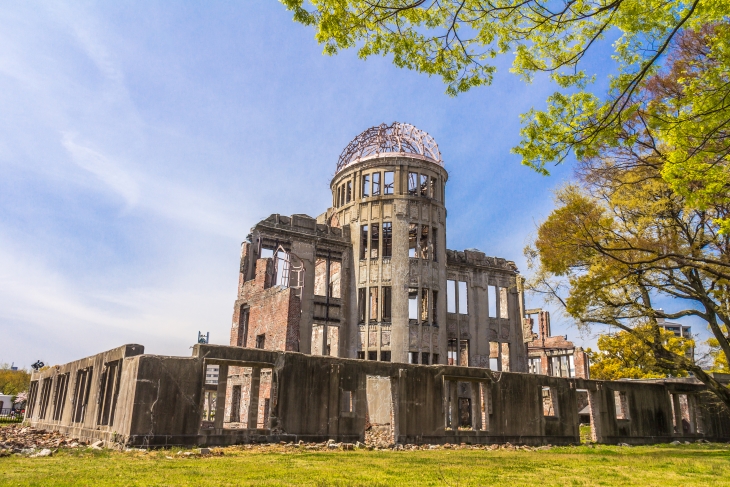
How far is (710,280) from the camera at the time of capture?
16891mm

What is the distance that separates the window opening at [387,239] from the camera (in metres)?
30.5

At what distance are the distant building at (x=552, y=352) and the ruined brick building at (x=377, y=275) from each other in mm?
8281

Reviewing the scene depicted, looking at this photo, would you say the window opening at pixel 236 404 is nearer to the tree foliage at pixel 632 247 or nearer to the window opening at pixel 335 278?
the window opening at pixel 335 278

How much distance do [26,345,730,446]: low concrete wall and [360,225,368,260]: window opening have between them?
8.01 m

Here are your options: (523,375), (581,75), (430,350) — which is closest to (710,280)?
(523,375)

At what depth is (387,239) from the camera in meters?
31.6

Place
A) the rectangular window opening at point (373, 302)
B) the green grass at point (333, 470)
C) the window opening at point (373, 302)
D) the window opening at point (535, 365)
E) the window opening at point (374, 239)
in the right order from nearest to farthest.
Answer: the green grass at point (333, 470), the rectangular window opening at point (373, 302), the window opening at point (373, 302), the window opening at point (374, 239), the window opening at point (535, 365)

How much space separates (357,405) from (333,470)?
719 centimetres

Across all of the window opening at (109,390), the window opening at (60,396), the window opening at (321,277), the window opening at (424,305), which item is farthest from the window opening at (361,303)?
the window opening at (109,390)

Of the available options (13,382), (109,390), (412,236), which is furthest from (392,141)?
(13,382)

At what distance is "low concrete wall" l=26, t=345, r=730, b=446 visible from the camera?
13125mm

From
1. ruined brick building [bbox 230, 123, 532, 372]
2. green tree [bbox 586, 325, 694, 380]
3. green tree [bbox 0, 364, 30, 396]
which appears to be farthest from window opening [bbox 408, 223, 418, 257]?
green tree [bbox 0, 364, 30, 396]

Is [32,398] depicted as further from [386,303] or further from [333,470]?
[333,470]

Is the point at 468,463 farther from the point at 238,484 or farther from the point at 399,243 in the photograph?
the point at 399,243
